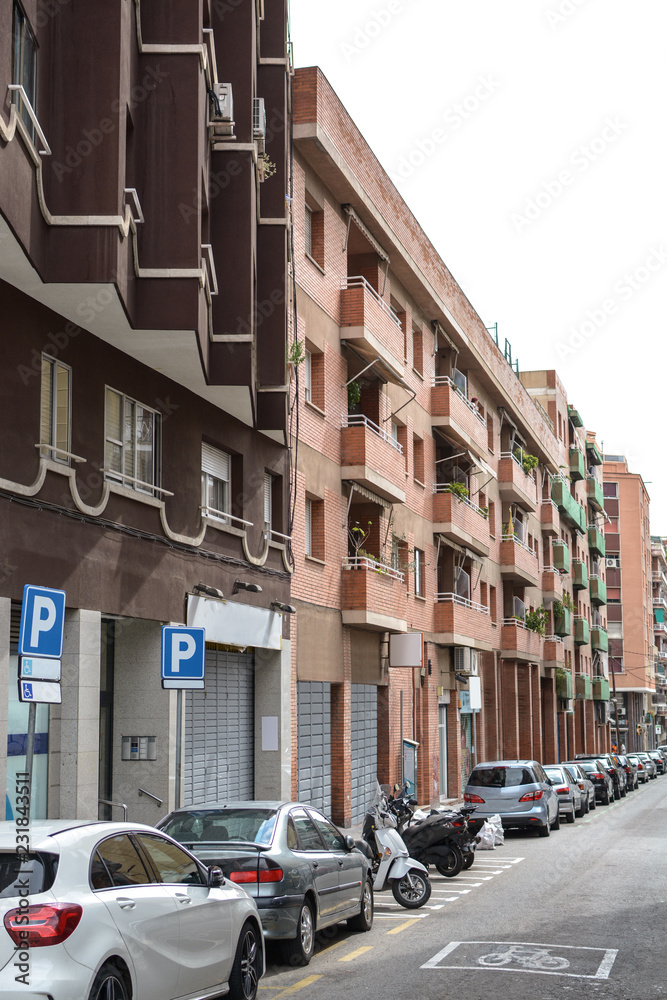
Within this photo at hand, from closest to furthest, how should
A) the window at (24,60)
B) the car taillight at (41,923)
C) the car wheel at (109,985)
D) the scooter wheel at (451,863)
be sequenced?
the car taillight at (41,923) < the car wheel at (109,985) < the window at (24,60) < the scooter wheel at (451,863)

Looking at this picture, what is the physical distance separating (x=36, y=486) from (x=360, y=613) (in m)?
13.1

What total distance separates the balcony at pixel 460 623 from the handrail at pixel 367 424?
5469 millimetres

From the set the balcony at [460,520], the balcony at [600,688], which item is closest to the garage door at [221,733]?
the balcony at [460,520]

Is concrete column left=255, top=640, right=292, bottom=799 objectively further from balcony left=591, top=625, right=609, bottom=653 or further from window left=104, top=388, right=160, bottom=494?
balcony left=591, top=625, right=609, bottom=653

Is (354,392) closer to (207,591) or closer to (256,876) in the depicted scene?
(207,591)

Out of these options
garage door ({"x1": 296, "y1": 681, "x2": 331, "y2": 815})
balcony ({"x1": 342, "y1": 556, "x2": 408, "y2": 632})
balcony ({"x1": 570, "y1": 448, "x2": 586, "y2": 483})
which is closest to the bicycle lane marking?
garage door ({"x1": 296, "y1": 681, "x2": 331, "y2": 815})

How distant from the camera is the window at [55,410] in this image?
46.6 feet

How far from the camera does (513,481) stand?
4541 cm

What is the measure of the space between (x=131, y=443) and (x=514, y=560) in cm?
3004

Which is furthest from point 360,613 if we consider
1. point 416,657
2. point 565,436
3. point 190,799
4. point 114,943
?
point 565,436

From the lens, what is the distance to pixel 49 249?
13.2 m

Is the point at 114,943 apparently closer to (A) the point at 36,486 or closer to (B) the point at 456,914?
(A) the point at 36,486

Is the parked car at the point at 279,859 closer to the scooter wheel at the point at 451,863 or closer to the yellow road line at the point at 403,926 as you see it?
the yellow road line at the point at 403,926

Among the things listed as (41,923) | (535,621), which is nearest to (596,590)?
(535,621)
